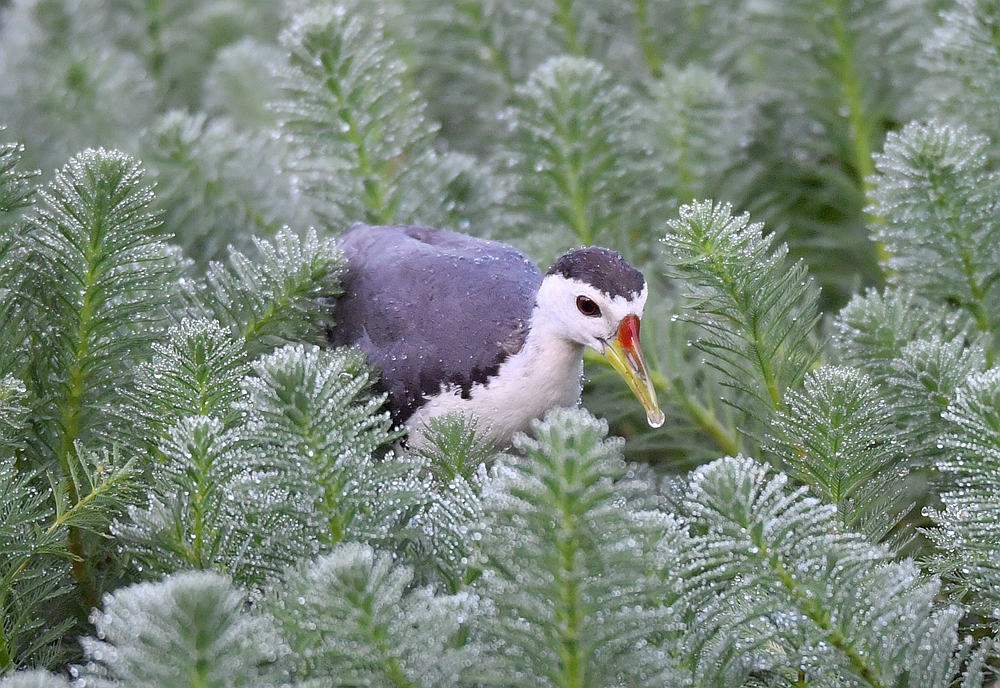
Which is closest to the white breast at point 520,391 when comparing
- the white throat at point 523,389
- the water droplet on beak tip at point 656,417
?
the white throat at point 523,389

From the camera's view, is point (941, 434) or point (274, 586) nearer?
point (274, 586)

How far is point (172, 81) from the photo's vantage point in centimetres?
149

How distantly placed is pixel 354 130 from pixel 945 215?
52cm

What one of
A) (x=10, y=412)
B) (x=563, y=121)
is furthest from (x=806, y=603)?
(x=563, y=121)

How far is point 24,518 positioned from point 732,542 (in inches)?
16.1

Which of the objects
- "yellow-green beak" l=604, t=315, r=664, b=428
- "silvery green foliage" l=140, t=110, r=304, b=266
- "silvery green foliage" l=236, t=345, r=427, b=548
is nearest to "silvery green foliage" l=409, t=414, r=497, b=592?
"silvery green foliage" l=236, t=345, r=427, b=548

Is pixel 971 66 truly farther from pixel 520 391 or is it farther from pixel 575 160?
pixel 520 391

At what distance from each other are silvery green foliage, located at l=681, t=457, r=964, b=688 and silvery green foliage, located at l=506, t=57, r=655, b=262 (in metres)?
0.51

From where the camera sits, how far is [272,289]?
0.78 meters

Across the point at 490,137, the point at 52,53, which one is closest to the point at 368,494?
the point at 490,137

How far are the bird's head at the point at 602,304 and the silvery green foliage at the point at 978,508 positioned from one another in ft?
1.03

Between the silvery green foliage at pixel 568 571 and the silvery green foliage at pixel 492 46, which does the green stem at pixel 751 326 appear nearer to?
the silvery green foliage at pixel 568 571

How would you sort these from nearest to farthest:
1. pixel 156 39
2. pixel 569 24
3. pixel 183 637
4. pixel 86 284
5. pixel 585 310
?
pixel 183 637, pixel 86 284, pixel 585 310, pixel 569 24, pixel 156 39

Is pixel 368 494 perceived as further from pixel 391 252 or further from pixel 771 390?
pixel 391 252
